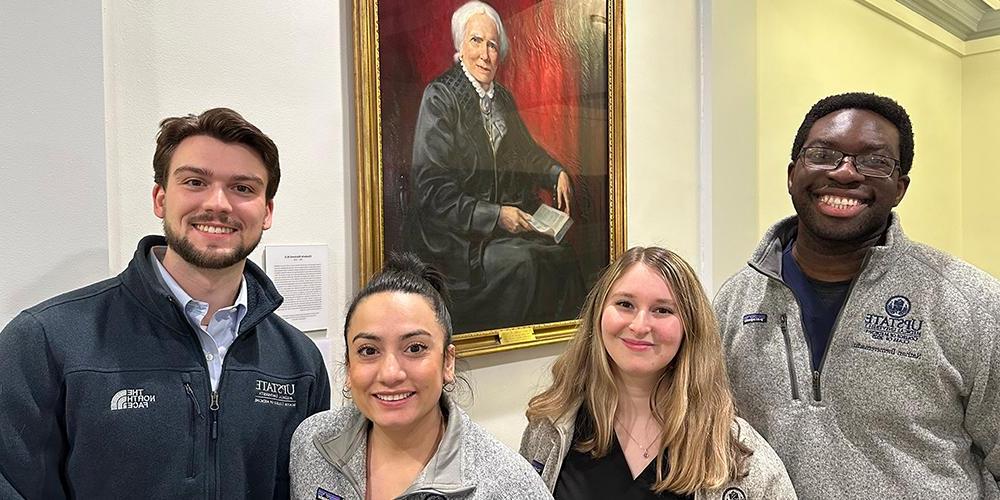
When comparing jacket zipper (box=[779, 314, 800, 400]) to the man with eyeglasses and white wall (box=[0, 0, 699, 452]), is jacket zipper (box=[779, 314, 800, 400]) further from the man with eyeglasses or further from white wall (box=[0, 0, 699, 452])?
white wall (box=[0, 0, 699, 452])

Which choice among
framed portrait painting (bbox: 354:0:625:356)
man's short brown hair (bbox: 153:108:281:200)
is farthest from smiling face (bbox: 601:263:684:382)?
man's short brown hair (bbox: 153:108:281:200)

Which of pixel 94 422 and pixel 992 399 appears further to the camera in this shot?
pixel 992 399

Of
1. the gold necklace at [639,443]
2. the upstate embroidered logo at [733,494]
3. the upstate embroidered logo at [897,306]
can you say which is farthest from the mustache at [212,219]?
the upstate embroidered logo at [897,306]

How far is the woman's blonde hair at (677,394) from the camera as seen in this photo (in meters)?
1.80

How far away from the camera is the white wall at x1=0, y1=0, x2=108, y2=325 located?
1644 mm

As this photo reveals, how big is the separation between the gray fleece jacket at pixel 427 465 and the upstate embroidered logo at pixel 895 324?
3.15 ft

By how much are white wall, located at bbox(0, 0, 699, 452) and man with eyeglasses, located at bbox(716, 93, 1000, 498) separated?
3.88 feet

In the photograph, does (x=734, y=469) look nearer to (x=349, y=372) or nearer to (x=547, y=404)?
(x=547, y=404)

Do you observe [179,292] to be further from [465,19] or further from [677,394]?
[465,19]

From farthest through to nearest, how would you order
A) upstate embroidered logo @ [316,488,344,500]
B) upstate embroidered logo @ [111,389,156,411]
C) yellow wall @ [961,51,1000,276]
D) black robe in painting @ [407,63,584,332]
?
yellow wall @ [961,51,1000,276], black robe in painting @ [407,63,584,332], upstate embroidered logo @ [316,488,344,500], upstate embroidered logo @ [111,389,156,411]

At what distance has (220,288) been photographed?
5.50 ft

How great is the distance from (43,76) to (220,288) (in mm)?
620

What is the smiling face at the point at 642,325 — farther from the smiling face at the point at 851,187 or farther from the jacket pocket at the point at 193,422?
the jacket pocket at the point at 193,422

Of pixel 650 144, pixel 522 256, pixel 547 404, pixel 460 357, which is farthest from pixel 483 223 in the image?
pixel 650 144
